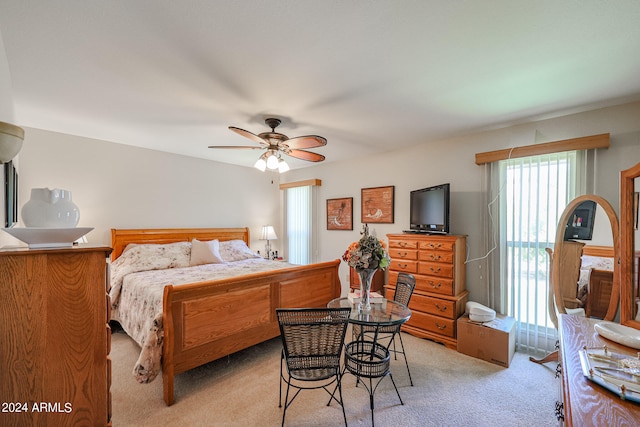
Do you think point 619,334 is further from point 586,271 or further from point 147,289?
point 147,289

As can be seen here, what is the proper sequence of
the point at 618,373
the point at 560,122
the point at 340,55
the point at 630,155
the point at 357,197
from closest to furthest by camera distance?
the point at 618,373 < the point at 340,55 < the point at 630,155 < the point at 560,122 < the point at 357,197

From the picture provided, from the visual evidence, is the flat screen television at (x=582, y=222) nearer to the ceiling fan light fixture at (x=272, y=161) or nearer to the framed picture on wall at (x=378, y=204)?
the framed picture on wall at (x=378, y=204)

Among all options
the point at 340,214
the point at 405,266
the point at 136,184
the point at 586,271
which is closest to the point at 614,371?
the point at 586,271

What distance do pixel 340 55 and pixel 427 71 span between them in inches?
26.3

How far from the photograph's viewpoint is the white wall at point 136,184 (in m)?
3.21

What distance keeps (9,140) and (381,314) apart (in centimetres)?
226

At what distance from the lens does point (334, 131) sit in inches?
124

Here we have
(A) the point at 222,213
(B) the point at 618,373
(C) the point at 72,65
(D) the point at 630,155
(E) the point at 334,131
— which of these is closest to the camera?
(B) the point at 618,373

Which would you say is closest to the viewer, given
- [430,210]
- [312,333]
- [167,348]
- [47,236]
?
[47,236]

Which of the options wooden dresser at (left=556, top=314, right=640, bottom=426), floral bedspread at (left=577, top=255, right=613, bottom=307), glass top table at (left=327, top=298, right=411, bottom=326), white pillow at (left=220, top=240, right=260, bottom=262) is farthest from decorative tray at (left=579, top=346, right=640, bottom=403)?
white pillow at (left=220, top=240, right=260, bottom=262)

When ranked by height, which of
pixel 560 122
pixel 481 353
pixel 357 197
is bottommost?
pixel 481 353

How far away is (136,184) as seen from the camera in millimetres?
3859

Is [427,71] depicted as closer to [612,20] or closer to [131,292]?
[612,20]

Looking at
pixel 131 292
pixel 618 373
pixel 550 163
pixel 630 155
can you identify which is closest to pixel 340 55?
pixel 618 373
